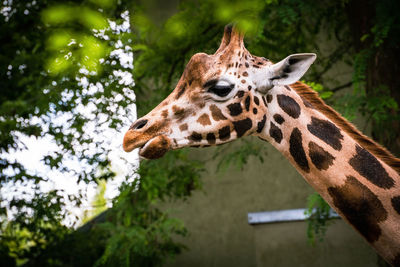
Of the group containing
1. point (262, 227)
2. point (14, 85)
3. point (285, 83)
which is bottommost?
point (262, 227)

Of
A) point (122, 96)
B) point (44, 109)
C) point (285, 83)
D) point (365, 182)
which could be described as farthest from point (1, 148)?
point (365, 182)

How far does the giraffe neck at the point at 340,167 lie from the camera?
2477 mm

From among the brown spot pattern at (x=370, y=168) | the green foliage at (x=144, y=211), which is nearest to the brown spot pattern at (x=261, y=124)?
the brown spot pattern at (x=370, y=168)

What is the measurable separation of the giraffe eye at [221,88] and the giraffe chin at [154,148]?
479mm

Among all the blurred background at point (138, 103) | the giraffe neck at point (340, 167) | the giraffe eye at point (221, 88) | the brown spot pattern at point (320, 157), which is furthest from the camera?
the blurred background at point (138, 103)

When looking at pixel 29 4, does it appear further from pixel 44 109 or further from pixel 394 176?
pixel 394 176

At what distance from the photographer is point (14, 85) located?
22.0 ft

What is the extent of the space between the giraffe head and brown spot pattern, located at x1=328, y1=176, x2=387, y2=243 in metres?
0.67

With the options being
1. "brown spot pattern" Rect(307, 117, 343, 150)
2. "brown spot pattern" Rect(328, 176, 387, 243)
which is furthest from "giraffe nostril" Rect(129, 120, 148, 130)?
"brown spot pattern" Rect(328, 176, 387, 243)

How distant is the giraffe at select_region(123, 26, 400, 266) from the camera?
98.7 inches

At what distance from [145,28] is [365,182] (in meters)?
3.55

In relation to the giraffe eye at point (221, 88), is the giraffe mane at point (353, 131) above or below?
below

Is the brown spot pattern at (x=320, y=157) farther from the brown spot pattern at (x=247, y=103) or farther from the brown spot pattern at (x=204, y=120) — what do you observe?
the brown spot pattern at (x=204, y=120)

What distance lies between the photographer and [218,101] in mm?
2711
